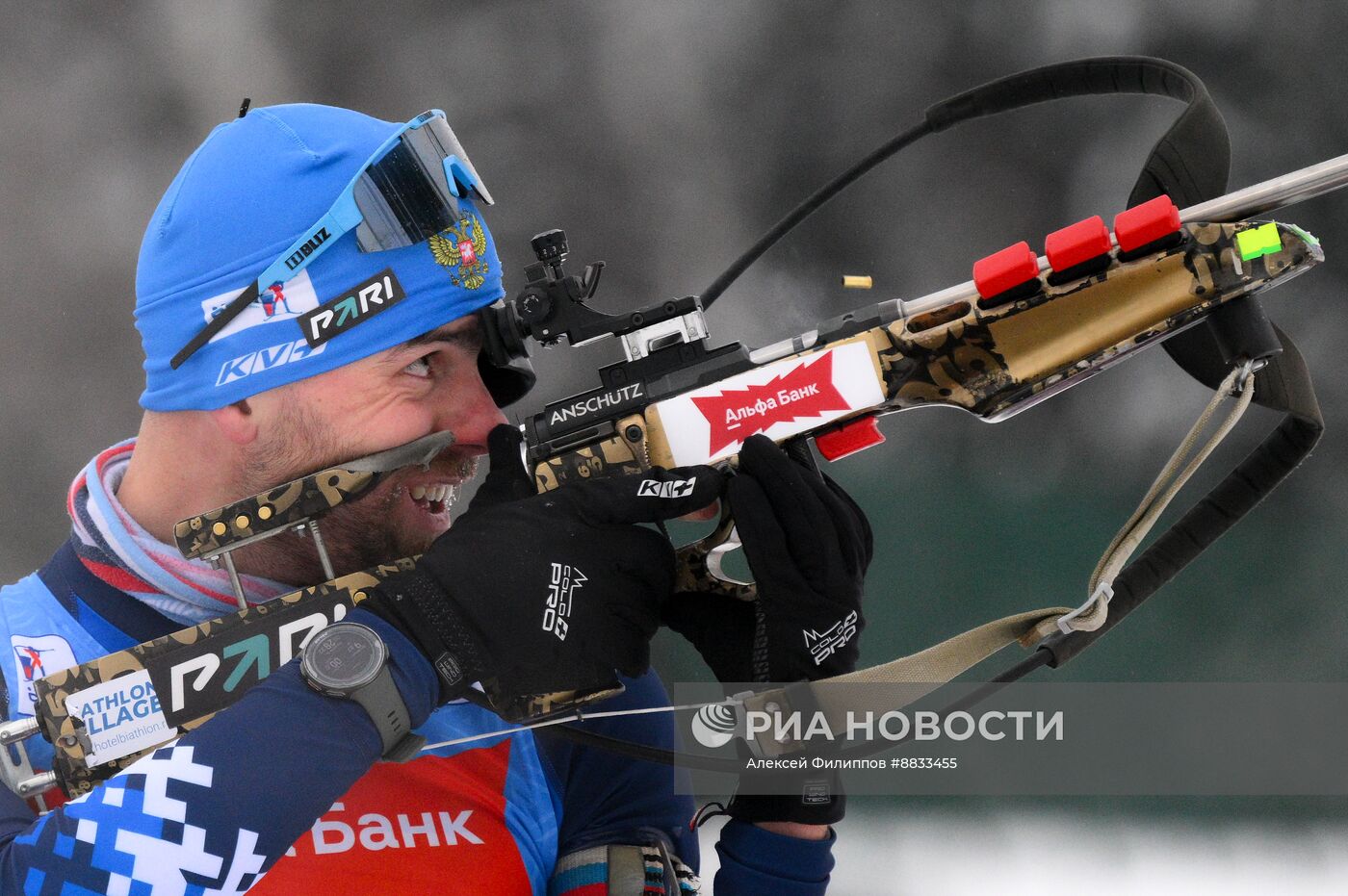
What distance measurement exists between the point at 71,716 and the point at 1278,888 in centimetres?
142

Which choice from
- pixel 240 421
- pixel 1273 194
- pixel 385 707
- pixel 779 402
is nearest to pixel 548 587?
pixel 385 707

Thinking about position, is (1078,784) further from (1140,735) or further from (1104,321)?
(1104,321)

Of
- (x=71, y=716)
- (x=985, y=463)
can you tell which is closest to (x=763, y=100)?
(x=985, y=463)

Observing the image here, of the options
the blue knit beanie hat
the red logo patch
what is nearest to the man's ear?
the blue knit beanie hat

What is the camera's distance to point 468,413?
1.13 metres

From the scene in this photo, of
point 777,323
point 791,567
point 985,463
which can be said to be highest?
point 777,323

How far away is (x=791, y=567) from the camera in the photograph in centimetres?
97

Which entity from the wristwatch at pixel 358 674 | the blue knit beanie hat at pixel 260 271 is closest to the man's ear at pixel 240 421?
the blue knit beanie hat at pixel 260 271

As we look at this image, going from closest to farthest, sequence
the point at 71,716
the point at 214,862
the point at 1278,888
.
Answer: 1. the point at 214,862
2. the point at 71,716
3. the point at 1278,888

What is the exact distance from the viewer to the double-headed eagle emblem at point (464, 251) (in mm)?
1129

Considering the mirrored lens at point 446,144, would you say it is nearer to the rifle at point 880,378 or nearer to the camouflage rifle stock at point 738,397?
the rifle at point 880,378

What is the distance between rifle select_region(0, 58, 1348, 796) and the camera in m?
0.95

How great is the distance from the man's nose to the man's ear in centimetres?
16

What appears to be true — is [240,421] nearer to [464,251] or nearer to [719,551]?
[464,251]
